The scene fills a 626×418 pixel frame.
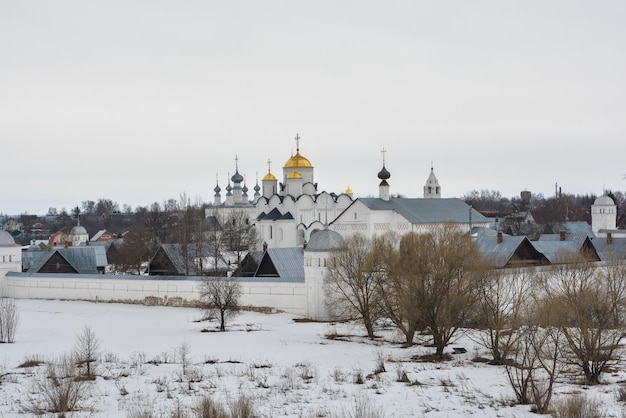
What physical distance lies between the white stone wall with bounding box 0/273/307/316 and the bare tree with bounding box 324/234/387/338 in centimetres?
191

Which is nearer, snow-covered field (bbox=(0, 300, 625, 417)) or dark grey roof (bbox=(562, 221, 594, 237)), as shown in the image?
snow-covered field (bbox=(0, 300, 625, 417))

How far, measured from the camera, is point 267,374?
18.3 metres

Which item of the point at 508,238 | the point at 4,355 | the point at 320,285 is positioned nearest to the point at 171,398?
the point at 4,355

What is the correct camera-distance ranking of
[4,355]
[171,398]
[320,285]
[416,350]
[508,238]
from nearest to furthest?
[171,398] → [4,355] → [416,350] → [320,285] → [508,238]

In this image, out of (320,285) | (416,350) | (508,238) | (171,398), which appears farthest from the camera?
(508,238)

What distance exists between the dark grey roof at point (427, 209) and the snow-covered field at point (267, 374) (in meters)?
17.2

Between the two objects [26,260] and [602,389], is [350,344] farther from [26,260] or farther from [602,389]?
[26,260]

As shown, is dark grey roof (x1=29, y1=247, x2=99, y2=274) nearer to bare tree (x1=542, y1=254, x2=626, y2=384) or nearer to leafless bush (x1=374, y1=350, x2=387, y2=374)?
leafless bush (x1=374, y1=350, x2=387, y2=374)

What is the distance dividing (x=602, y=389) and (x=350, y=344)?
8.06 metres

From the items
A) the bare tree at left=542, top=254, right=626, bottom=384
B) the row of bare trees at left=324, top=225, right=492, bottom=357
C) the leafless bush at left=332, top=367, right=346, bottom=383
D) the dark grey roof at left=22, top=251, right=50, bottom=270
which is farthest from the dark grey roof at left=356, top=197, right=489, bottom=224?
the leafless bush at left=332, top=367, right=346, bottom=383

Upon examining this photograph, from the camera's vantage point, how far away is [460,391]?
16.6m

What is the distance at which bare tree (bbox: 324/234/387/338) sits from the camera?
2514cm

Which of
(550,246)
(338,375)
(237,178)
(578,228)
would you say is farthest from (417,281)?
(237,178)

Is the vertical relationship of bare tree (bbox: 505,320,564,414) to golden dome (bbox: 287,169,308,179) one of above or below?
below
